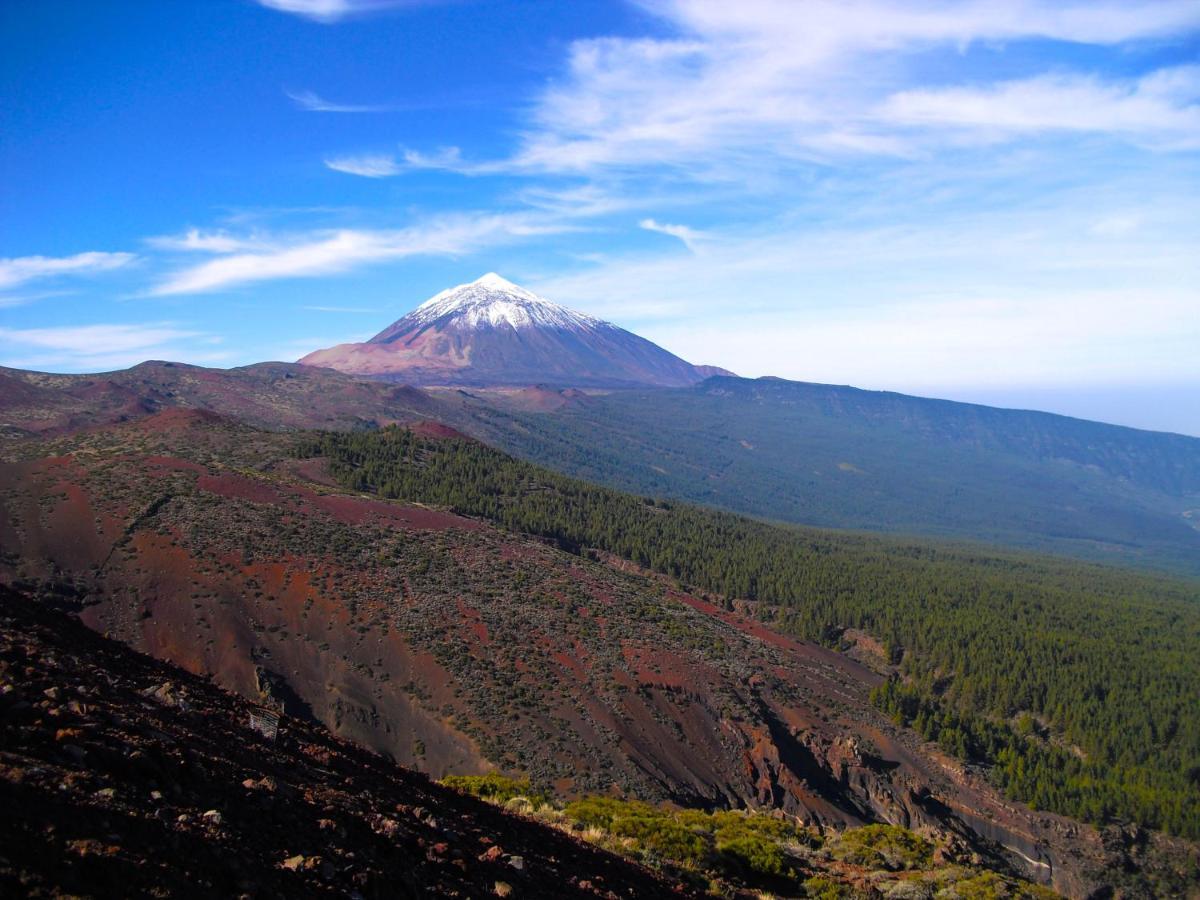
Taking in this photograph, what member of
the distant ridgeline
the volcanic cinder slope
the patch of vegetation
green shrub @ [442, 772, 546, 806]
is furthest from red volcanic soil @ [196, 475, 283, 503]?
the patch of vegetation

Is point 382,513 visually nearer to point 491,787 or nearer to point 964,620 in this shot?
point 491,787

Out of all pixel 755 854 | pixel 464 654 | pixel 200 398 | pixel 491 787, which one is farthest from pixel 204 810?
pixel 200 398

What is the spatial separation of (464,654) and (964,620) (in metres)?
51.8

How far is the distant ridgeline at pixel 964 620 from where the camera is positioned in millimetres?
45938

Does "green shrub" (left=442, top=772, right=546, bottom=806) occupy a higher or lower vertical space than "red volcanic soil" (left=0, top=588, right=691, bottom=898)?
lower

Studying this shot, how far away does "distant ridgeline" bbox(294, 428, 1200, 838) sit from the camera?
4594cm

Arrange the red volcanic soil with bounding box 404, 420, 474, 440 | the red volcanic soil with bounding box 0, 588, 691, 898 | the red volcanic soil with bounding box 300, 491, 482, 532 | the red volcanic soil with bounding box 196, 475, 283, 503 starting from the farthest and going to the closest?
the red volcanic soil with bounding box 404, 420, 474, 440
the red volcanic soil with bounding box 300, 491, 482, 532
the red volcanic soil with bounding box 196, 475, 283, 503
the red volcanic soil with bounding box 0, 588, 691, 898

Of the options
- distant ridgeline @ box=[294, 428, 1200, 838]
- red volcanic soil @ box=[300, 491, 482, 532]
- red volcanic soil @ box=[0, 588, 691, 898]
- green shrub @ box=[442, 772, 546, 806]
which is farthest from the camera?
red volcanic soil @ box=[300, 491, 482, 532]

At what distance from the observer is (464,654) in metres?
38.2

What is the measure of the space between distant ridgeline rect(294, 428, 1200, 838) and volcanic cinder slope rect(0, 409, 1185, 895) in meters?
6.32

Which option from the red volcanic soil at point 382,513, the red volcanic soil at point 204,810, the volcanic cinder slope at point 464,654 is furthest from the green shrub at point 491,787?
the red volcanic soil at point 382,513

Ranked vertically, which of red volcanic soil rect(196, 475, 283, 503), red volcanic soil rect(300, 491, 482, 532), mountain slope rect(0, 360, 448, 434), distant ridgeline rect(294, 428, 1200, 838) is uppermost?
mountain slope rect(0, 360, 448, 434)

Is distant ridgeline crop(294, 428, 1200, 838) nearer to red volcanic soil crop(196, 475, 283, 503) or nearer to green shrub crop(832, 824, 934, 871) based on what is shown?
red volcanic soil crop(196, 475, 283, 503)

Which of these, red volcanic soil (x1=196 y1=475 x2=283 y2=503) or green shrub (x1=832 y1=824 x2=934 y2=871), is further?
red volcanic soil (x1=196 y1=475 x2=283 y2=503)
